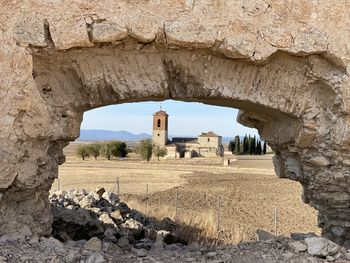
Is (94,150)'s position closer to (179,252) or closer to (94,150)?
(94,150)

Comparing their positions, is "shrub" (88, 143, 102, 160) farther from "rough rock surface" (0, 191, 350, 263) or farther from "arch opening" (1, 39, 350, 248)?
"arch opening" (1, 39, 350, 248)

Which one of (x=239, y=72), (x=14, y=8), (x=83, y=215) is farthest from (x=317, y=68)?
(x=83, y=215)

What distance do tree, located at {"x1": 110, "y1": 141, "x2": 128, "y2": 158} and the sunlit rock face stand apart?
50397 mm

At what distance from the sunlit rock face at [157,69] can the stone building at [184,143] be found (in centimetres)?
5540

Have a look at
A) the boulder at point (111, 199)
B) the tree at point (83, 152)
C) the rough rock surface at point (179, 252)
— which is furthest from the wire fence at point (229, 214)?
the tree at point (83, 152)

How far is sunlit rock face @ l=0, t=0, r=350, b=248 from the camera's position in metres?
4.76

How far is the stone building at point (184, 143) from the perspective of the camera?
64.1 m

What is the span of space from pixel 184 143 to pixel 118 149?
15928 mm

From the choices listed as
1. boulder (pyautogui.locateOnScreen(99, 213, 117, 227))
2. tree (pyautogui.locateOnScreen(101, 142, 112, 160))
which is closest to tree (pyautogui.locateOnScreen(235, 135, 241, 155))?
tree (pyautogui.locateOnScreen(101, 142, 112, 160))

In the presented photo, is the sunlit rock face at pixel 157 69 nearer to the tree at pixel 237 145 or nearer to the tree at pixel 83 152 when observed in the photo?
the tree at pixel 83 152

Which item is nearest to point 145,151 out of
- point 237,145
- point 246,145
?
point 237,145

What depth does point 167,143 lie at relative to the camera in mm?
70000

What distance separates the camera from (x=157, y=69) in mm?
5180

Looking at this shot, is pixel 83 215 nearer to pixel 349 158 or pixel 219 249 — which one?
pixel 219 249
